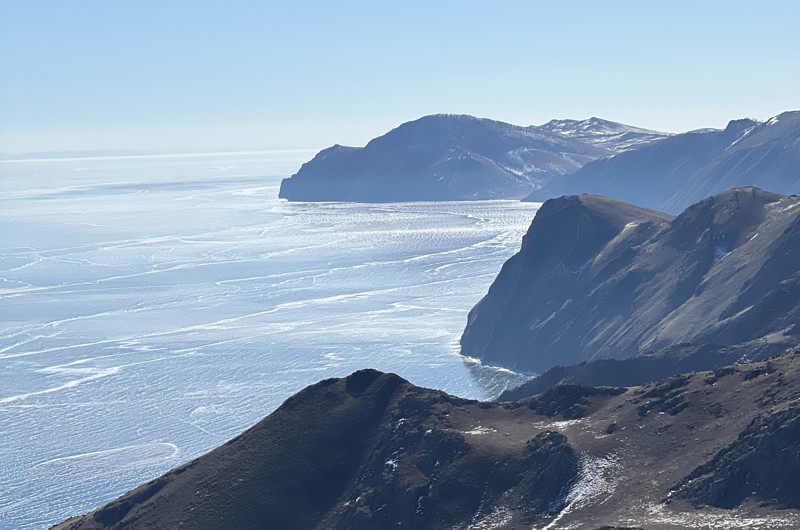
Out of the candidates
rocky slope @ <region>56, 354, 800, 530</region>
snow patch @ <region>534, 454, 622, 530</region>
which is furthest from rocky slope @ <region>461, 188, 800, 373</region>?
snow patch @ <region>534, 454, 622, 530</region>

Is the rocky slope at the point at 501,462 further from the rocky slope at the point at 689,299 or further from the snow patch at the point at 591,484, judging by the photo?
the rocky slope at the point at 689,299

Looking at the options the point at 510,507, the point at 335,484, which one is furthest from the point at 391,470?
the point at 510,507

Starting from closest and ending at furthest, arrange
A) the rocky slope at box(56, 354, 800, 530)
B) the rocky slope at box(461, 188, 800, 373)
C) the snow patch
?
1. the rocky slope at box(56, 354, 800, 530)
2. the snow patch
3. the rocky slope at box(461, 188, 800, 373)

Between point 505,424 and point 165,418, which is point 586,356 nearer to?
point 165,418

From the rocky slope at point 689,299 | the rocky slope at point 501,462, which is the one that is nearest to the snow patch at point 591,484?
the rocky slope at point 501,462

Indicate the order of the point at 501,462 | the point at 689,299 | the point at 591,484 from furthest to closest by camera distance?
the point at 689,299 < the point at 501,462 < the point at 591,484

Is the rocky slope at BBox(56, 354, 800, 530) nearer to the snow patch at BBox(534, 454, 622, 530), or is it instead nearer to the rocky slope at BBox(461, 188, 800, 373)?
the snow patch at BBox(534, 454, 622, 530)

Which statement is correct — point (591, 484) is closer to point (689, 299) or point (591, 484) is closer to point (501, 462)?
point (501, 462)

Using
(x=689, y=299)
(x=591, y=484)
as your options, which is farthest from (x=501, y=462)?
(x=689, y=299)
